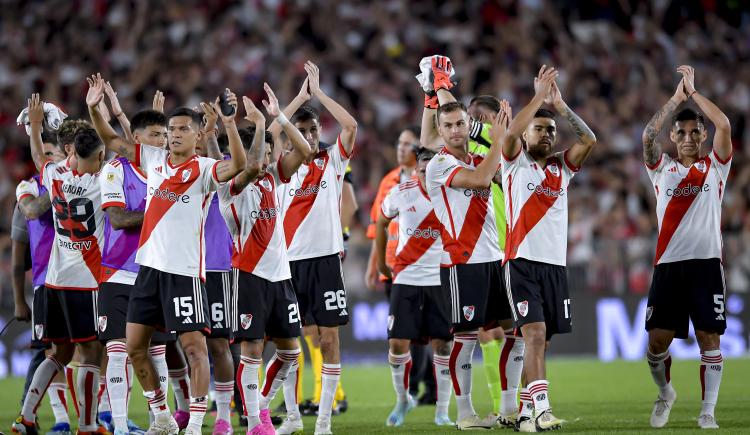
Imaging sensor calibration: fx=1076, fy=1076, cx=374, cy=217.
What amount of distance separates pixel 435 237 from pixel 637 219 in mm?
10527

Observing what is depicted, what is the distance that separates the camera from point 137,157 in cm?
862

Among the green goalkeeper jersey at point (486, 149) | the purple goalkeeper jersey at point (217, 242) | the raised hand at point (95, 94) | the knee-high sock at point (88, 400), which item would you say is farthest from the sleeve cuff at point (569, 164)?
the knee-high sock at point (88, 400)

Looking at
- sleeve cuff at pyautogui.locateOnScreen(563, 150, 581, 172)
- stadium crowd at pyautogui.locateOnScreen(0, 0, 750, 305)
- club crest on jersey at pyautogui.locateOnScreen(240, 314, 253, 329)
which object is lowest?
club crest on jersey at pyautogui.locateOnScreen(240, 314, 253, 329)

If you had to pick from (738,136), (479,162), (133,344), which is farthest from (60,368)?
(738,136)

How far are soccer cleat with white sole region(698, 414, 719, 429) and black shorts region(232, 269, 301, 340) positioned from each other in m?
3.47

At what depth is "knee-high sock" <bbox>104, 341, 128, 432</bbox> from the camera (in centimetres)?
845

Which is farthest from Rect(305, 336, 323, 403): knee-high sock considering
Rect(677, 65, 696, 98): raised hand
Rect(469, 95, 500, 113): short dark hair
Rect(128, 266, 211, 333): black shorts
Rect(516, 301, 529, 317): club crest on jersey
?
Rect(677, 65, 696, 98): raised hand

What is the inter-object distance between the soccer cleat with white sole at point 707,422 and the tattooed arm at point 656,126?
224cm

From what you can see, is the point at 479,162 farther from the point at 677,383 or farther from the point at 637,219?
the point at 637,219

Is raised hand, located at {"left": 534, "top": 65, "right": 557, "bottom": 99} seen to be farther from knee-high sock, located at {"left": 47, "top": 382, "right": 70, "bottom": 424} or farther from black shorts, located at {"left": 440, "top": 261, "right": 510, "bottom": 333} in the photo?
knee-high sock, located at {"left": 47, "top": 382, "right": 70, "bottom": 424}

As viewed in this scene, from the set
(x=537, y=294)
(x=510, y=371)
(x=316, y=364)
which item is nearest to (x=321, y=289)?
(x=510, y=371)

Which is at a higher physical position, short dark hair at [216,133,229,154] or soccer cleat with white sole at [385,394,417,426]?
short dark hair at [216,133,229,154]

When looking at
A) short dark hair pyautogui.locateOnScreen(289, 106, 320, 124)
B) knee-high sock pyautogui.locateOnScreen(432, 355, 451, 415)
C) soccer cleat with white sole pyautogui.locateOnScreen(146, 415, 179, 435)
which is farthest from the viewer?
knee-high sock pyautogui.locateOnScreen(432, 355, 451, 415)

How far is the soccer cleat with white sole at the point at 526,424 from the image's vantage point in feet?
28.1
